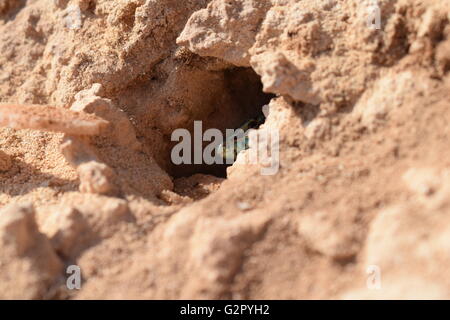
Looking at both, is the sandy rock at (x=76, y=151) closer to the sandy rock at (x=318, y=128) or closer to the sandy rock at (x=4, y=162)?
the sandy rock at (x=4, y=162)

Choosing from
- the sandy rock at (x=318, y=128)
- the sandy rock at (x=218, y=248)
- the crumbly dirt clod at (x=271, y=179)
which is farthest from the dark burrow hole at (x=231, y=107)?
the sandy rock at (x=218, y=248)

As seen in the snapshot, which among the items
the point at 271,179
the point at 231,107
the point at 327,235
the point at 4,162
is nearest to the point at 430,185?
the point at 327,235

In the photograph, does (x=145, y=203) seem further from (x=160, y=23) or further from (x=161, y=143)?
(x=160, y=23)

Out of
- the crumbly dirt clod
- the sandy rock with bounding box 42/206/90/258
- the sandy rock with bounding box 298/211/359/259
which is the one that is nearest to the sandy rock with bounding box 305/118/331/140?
the crumbly dirt clod

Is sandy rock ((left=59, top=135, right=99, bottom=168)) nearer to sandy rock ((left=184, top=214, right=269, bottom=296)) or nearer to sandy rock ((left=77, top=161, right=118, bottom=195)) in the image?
sandy rock ((left=77, top=161, right=118, bottom=195))

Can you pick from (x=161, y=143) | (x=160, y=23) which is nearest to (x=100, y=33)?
(x=160, y=23)

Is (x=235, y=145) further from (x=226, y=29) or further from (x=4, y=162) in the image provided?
(x=4, y=162)

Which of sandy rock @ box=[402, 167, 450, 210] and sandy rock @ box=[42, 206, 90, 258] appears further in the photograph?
sandy rock @ box=[42, 206, 90, 258]
